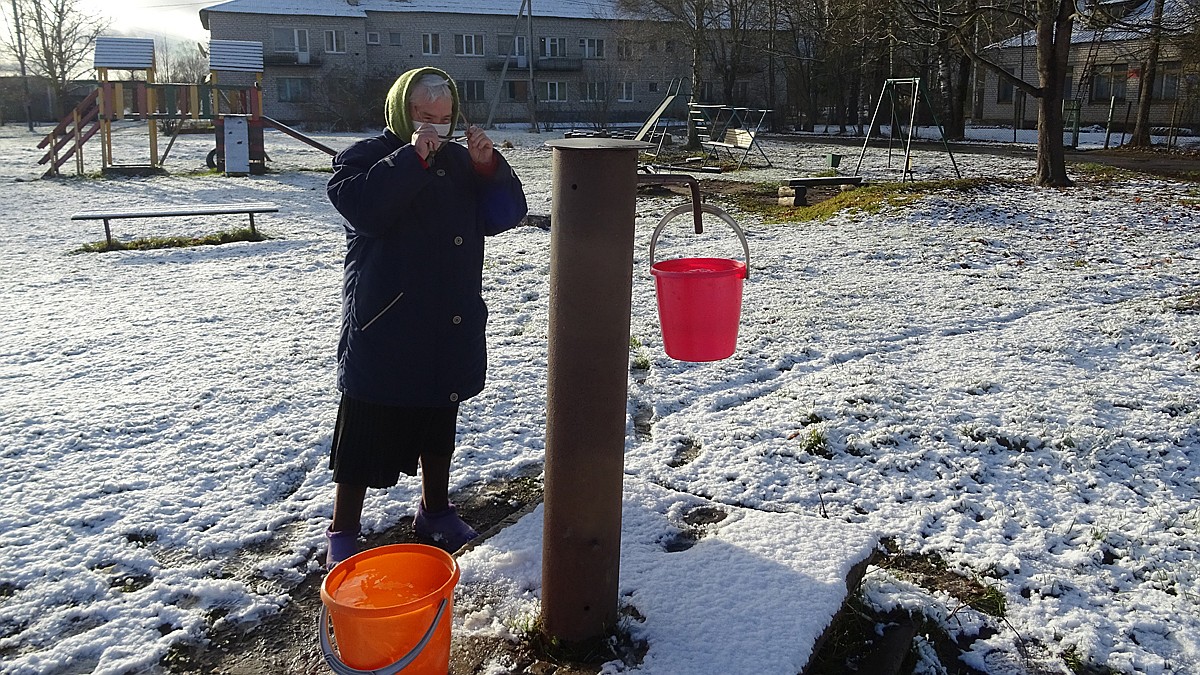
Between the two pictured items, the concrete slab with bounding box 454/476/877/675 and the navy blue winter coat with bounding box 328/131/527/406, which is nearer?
the concrete slab with bounding box 454/476/877/675

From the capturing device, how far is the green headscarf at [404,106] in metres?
2.58

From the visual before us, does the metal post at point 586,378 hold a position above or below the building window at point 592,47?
below

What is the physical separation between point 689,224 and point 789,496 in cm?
685

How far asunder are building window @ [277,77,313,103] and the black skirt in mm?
47929

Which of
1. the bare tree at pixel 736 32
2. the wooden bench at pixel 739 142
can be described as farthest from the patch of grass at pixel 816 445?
the bare tree at pixel 736 32

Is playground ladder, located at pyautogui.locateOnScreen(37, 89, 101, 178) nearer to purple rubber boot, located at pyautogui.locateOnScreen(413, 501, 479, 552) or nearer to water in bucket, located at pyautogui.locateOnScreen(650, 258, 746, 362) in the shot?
purple rubber boot, located at pyautogui.locateOnScreen(413, 501, 479, 552)

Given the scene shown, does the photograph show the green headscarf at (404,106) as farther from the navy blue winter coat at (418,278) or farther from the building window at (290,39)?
the building window at (290,39)

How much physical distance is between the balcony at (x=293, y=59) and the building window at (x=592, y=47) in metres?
15.1

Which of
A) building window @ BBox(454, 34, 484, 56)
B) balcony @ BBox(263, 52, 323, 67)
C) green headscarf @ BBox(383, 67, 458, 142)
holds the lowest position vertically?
A: green headscarf @ BBox(383, 67, 458, 142)

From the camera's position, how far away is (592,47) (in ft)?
172

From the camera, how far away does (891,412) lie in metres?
4.29

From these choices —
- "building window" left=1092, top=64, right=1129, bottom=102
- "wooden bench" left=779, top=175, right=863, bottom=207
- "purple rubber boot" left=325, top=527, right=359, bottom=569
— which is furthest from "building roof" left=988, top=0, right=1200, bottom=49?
"purple rubber boot" left=325, top=527, right=359, bottom=569

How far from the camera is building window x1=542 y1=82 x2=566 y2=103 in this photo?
51.3 m

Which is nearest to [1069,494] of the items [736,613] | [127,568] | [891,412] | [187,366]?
[891,412]
